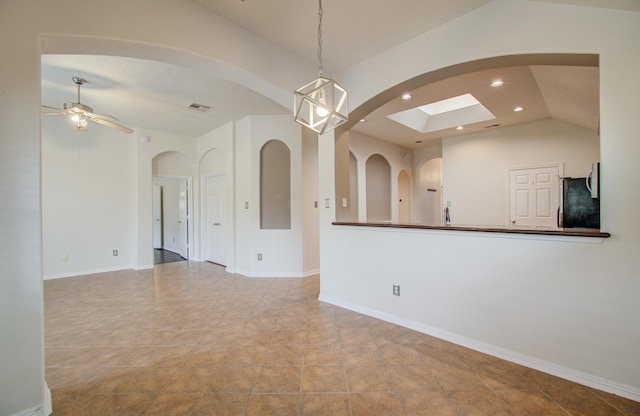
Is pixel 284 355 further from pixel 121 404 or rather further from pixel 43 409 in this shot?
pixel 43 409

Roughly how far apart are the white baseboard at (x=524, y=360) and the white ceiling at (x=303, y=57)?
239 centimetres

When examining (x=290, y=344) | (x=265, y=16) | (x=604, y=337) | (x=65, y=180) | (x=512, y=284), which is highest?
(x=265, y=16)

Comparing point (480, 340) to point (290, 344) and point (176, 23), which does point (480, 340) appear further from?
point (176, 23)

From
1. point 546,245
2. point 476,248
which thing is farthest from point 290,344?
point 546,245

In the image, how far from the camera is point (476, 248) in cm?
217

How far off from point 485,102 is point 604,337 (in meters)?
3.47

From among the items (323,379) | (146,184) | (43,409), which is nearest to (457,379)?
(323,379)

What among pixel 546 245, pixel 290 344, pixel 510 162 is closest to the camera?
pixel 546 245

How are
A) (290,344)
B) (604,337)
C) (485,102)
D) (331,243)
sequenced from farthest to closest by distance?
1. (485,102)
2. (331,243)
3. (290,344)
4. (604,337)

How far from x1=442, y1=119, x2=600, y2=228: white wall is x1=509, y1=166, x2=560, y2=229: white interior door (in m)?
0.11

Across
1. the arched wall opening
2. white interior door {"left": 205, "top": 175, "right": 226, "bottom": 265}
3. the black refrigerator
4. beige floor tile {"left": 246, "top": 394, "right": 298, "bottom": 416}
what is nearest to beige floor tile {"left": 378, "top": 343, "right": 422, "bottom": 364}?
beige floor tile {"left": 246, "top": 394, "right": 298, "bottom": 416}

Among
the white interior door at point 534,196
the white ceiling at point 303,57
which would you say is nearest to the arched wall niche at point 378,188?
the white ceiling at point 303,57

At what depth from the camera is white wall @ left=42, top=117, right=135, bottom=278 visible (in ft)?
15.0

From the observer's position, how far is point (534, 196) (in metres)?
4.95
